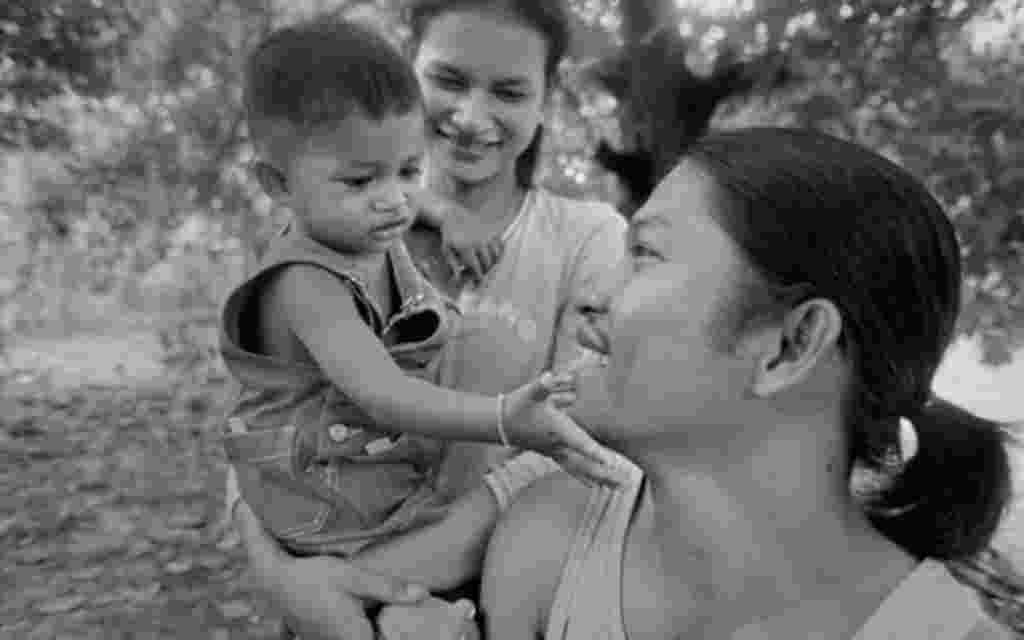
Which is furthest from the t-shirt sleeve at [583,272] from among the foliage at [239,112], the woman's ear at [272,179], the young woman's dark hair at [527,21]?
the foliage at [239,112]

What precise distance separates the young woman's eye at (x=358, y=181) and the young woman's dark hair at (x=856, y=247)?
1.80 feet

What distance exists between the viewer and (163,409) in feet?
25.6

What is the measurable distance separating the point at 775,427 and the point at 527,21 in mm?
971

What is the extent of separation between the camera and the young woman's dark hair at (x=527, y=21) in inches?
81.5

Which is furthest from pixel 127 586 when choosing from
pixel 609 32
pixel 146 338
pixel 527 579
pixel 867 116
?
pixel 146 338

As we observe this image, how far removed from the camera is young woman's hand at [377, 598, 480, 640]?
68.7 inches

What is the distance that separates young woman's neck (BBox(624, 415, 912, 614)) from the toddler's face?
0.59 meters

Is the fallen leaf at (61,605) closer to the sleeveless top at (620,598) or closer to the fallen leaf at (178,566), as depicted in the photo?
the fallen leaf at (178,566)

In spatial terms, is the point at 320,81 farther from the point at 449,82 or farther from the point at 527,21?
the point at 527,21

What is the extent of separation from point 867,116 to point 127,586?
4035mm

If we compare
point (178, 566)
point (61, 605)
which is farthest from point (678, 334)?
point (178, 566)

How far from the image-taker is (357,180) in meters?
1.79

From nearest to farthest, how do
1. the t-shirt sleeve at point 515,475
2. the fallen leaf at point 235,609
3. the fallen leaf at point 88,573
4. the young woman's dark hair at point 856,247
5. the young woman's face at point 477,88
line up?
the young woman's dark hair at point 856,247 → the t-shirt sleeve at point 515,475 → the young woman's face at point 477,88 → the fallen leaf at point 235,609 → the fallen leaf at point 88,573

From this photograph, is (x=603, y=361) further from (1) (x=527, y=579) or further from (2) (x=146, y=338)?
(2) (x=146, y=338)
